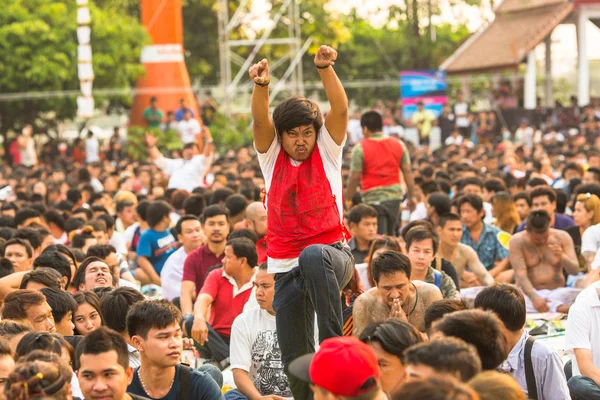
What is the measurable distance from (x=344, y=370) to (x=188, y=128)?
2264cm

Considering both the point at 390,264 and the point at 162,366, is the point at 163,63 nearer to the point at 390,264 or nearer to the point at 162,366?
the point at 390,264

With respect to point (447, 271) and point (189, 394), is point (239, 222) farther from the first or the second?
point (189, 394)

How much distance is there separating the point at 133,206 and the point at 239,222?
282 centimetres

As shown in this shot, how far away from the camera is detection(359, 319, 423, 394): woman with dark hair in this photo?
5.13 m

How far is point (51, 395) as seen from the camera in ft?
14.5

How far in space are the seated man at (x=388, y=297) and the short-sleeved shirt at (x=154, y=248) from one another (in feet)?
16.5

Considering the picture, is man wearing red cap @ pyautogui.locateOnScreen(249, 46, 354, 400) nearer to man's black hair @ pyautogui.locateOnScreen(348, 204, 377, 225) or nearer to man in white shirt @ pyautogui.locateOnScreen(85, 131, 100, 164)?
man's black hair @ pyautogui.locateOnScreen(348, 204, 377, 225)

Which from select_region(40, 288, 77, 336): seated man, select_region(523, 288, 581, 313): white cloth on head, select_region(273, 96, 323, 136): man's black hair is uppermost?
select_region(273, 96, 323, 136): man's black hair

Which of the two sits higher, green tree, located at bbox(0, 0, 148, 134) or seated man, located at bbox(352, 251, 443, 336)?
green tree, located at bbox(0, 0, 148, 134)

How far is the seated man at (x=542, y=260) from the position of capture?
10352mm

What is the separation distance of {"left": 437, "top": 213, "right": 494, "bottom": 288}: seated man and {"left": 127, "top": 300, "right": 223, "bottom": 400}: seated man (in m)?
4.71

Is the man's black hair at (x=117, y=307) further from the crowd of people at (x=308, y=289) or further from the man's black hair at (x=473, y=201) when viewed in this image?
the man's black hair at (x=473, y=201)

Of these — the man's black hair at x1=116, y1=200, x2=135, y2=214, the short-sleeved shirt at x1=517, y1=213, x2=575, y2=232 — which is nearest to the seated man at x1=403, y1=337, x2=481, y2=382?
the short-sleeved shirt at x1=517, y1=213, x2=575, y2=232

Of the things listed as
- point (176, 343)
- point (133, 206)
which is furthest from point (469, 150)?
point (176, 343)
